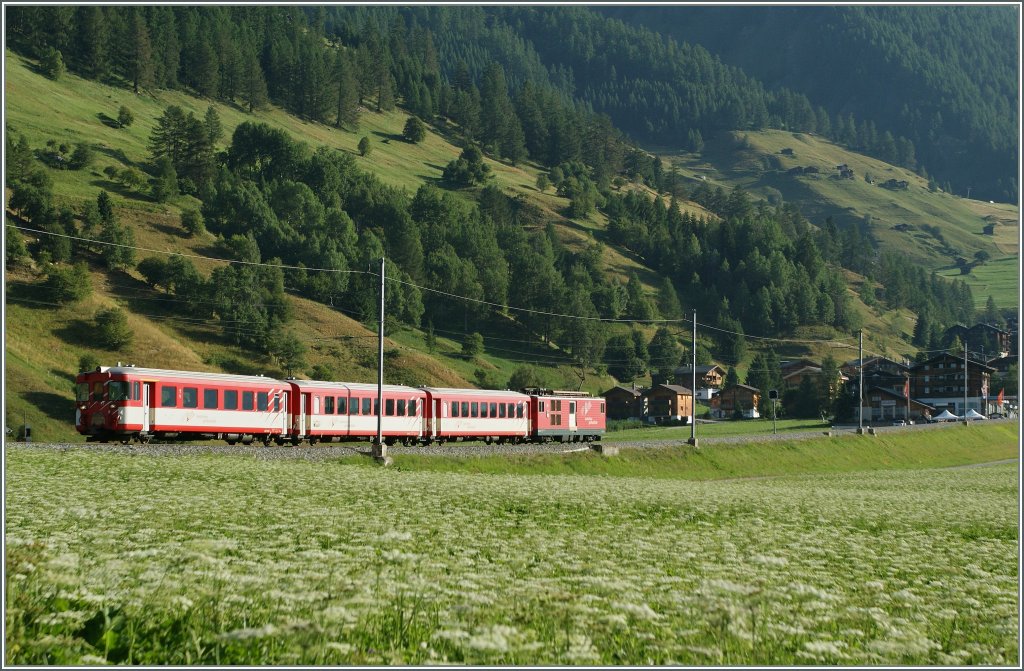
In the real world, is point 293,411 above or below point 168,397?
Answer: below

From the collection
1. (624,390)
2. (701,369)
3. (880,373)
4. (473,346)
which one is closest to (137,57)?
(473,346)

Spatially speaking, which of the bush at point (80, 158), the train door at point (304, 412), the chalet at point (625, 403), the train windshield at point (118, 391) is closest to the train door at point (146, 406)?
the train windshield at point (118, 391)

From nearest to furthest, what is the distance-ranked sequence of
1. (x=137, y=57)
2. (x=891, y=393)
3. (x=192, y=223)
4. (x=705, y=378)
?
(x=192, y=223) → (x=891, y=393) → (x=705, y=378) → (x=137, y=57)

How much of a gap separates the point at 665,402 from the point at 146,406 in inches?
4434

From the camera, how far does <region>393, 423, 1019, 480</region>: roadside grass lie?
4638 cm

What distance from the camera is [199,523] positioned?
14.7 m

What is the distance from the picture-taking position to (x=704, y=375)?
6855 inches

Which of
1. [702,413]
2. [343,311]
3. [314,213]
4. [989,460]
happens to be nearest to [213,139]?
[314,213]

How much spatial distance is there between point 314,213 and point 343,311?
31.8 metres

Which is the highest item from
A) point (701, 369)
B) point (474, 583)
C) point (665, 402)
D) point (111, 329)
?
point (111, 329)

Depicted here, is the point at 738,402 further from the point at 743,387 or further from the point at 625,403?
the point at 625,403

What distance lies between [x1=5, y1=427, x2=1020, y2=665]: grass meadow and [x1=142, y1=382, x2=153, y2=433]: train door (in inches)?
858

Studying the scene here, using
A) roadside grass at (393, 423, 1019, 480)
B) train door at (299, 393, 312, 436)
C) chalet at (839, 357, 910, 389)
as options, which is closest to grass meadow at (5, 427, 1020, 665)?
roadside grass at (393, 423, 1019, 480)

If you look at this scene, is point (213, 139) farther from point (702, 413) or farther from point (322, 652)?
point (322, 652)
